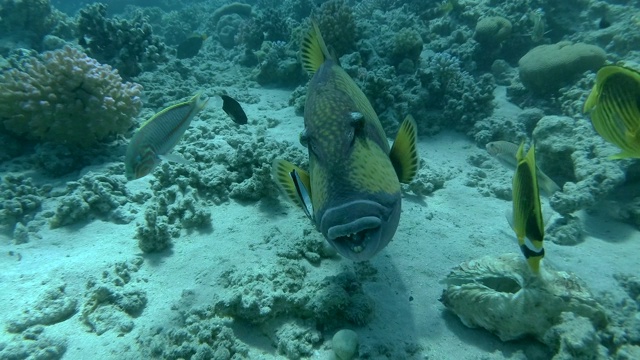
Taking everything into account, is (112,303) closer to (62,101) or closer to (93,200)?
(93,200)

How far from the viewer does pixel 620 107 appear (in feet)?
6.99

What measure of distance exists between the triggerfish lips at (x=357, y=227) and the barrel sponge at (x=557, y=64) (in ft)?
23.1

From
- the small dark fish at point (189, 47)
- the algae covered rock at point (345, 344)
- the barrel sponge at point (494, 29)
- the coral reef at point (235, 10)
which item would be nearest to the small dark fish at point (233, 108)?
the algae covered rock at point (345, 344)

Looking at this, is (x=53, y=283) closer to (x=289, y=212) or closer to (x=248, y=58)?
(x=289, y=212)

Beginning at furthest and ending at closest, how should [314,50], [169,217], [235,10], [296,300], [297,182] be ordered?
[235,10]
[169,217]
[314,50]
[296,300]
[297,182]

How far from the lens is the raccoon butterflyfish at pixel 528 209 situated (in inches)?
68.4

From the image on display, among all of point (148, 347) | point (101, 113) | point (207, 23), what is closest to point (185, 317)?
point (148, 347)

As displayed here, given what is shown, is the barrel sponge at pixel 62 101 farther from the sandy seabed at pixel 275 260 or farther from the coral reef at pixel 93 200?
the sandy seabed at pixel 275 260

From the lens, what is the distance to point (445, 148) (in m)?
6.36

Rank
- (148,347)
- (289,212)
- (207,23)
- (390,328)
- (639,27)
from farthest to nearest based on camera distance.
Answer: (207,23)
(639,27)
(289,212)
(390,328)
(148,347)

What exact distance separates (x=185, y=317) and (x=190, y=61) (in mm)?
9758

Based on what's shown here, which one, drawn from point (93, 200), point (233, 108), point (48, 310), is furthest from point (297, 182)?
point (93, 200)

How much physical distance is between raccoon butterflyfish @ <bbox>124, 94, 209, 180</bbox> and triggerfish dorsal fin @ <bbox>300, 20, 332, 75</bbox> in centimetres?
112

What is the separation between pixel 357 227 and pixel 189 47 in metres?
12.1
